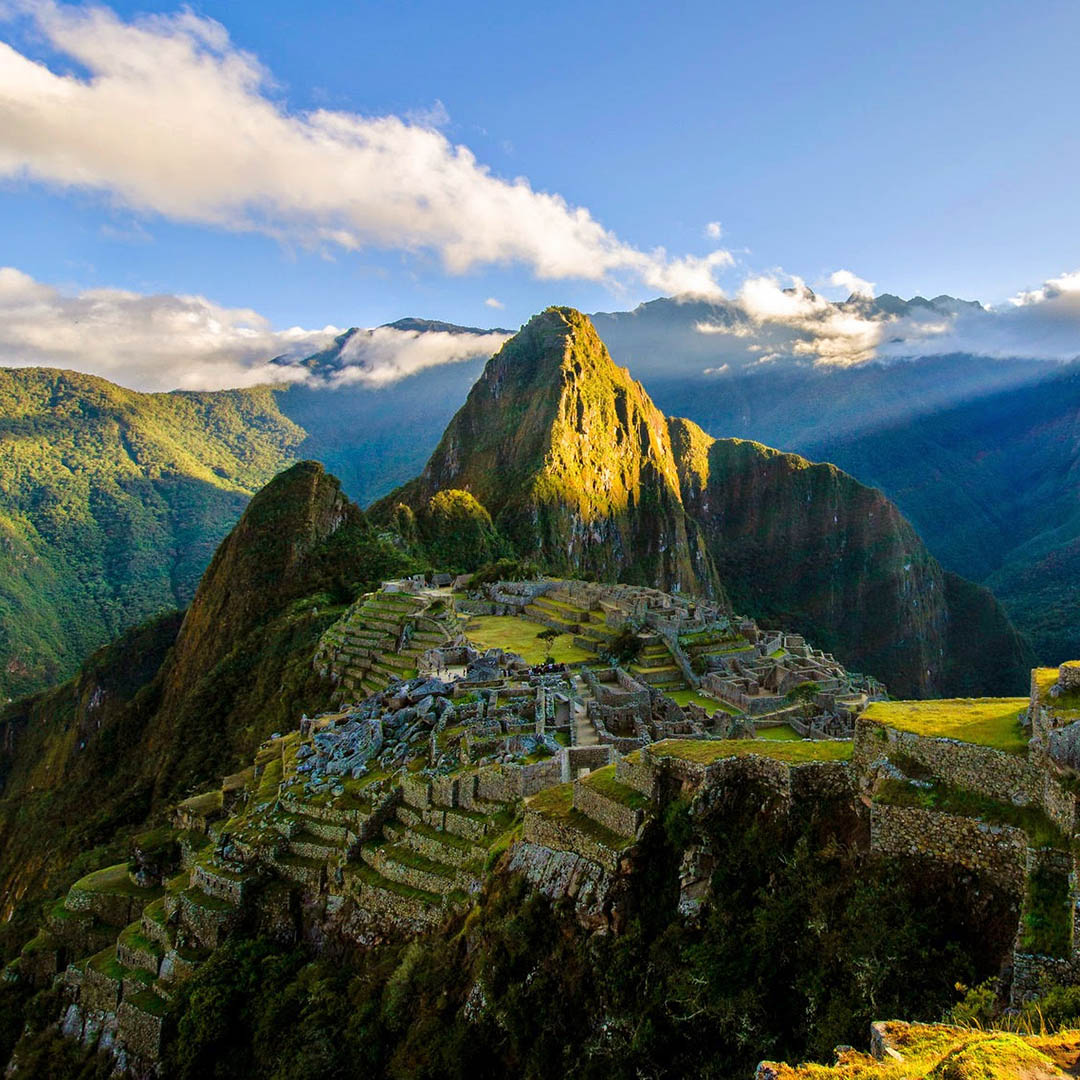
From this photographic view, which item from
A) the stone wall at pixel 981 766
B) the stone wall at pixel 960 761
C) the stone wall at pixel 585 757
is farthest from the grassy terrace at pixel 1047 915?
the stone wall at pixel 585 757

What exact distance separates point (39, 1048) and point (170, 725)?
58.8 m

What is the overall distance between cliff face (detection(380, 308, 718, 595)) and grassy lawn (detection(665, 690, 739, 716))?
4206 inches

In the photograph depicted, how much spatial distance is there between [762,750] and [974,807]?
3.38 metres

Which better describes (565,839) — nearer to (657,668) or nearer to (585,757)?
(585,757)

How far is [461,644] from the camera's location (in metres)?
39.6

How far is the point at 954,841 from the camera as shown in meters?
10.3

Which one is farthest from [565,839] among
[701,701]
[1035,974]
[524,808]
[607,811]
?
[701,701]

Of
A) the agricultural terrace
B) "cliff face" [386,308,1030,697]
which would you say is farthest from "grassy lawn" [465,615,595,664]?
"cliff face" [386,308,1030,697]

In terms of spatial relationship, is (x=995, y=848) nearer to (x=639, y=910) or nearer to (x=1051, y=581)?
(x=639, y=910)

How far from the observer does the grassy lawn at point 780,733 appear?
27.5 m

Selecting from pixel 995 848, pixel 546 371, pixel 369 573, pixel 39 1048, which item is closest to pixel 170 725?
pixel 369 573

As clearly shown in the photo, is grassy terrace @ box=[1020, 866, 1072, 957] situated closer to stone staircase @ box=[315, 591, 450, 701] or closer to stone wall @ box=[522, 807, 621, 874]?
stone wall @ box=[522, 807, 621, 874]

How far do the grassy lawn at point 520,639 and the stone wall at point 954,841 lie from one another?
93.8ft

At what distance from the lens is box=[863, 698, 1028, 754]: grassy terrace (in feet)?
35.0
